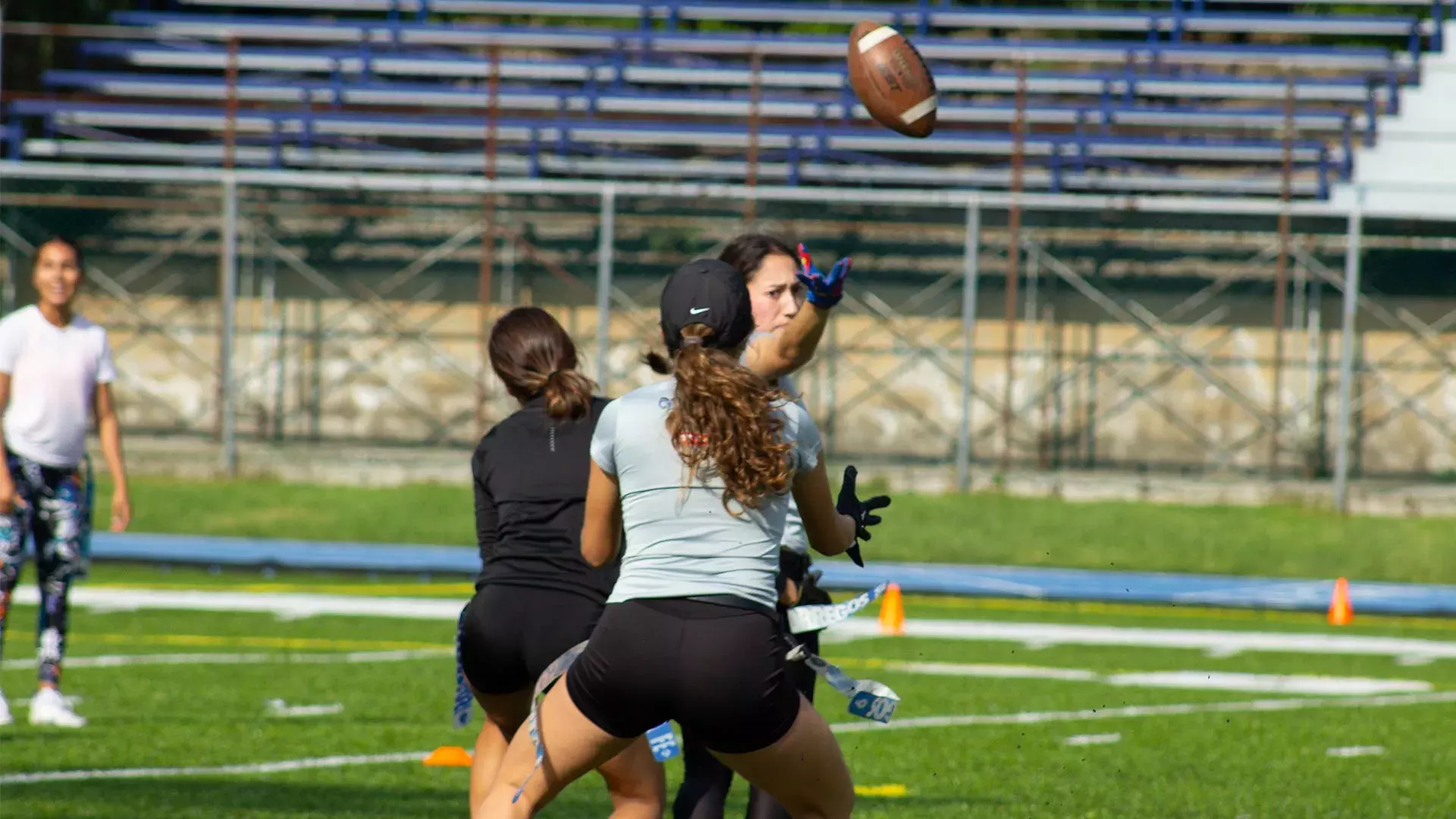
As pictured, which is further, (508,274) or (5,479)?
(508,274)

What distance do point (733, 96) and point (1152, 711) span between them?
13773 mm

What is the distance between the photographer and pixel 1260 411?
1958 centimetres

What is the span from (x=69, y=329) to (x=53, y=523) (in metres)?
0.77

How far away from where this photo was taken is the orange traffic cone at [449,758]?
6.69 metres

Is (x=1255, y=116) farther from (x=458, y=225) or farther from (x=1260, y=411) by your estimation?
(x=458, y=225)

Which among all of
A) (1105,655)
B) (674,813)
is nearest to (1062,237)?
(1105,655)

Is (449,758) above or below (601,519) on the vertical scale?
below

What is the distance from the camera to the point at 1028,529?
1588 cm

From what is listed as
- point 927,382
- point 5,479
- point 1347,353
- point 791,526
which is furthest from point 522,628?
point 927,382

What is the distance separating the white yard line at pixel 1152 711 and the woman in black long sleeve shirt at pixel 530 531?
3164mm

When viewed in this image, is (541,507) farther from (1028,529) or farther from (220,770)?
(1028,529)

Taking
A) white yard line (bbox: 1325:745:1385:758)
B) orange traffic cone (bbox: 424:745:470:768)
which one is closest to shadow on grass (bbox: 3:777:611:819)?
orange traffic cone (bbox: 424:745:470:768)

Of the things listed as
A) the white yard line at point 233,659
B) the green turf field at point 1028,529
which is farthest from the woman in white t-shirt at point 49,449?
the green turf field at point 1028,529

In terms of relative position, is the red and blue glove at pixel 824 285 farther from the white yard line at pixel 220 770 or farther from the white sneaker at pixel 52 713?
the white sneaker at pixel 52 713
